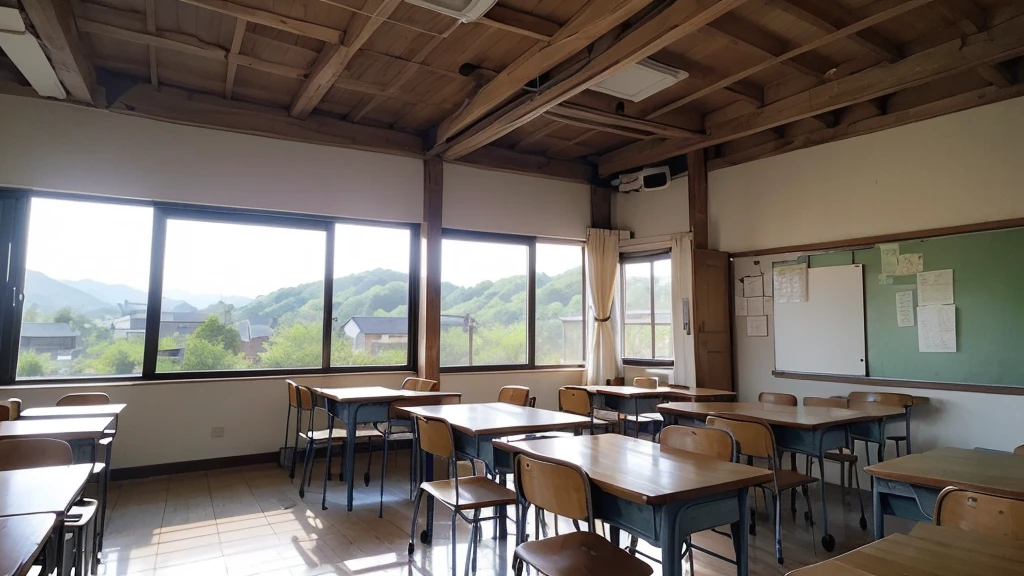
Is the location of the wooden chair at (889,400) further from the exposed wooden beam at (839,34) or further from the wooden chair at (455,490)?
the wooden chair at (455,490)

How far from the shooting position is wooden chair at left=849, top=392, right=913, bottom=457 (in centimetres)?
419

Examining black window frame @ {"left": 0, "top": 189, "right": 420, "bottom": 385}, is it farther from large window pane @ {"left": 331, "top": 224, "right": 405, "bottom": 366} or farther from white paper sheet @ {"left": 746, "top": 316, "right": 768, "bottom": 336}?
white paper sheet @ {"left": 746, "top": 316, "right": 768, "bottom": 336}

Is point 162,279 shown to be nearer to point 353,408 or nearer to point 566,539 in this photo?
point 353,408

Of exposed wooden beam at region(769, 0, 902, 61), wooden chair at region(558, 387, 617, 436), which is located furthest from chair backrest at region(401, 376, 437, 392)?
exposed wooden beam at region(769, 0, 902, 61)

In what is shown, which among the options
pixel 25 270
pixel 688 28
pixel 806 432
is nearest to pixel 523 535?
pixel 806 432

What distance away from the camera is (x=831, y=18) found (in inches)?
147

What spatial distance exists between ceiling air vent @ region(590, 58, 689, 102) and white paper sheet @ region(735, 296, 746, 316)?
242 centimetres

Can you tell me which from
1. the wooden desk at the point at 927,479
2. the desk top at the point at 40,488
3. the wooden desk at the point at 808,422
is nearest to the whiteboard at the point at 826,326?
the wooden desk at the point at 808,422

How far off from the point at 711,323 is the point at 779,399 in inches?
52.4

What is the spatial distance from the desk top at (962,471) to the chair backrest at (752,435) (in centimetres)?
79

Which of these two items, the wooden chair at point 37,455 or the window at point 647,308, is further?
the window at point 647,308

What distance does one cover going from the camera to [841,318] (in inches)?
196

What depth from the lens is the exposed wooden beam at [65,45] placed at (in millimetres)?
3275

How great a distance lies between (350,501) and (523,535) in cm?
209
